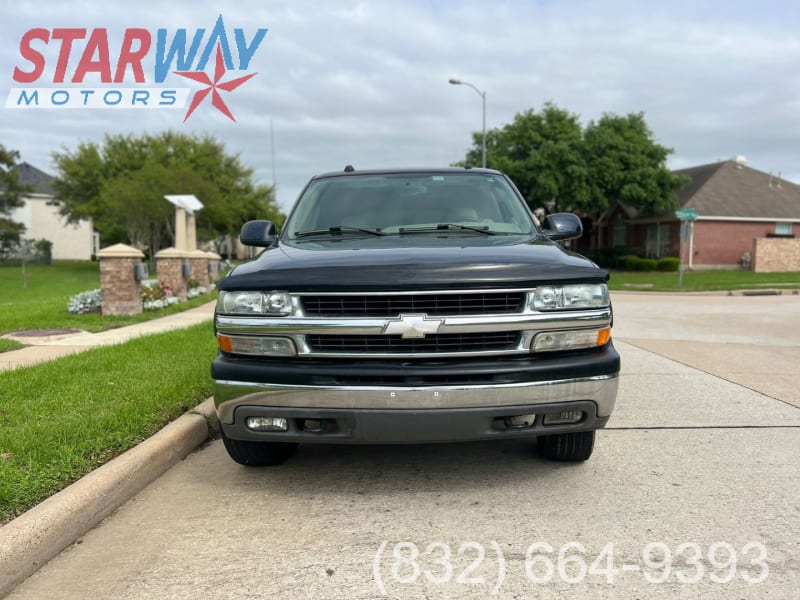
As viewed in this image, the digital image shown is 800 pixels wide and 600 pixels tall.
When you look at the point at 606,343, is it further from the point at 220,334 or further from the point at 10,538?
the point at 10,538

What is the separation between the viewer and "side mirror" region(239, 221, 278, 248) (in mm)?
4891

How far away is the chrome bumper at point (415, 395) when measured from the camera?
333 centimetres

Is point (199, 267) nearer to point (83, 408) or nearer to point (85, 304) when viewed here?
point (85, 304)

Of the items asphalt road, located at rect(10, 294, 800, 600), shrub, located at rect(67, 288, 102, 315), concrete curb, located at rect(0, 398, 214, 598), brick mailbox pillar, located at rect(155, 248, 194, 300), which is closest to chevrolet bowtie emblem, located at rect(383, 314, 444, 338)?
asphalt road, located at rect(10, 294, 800, 600)

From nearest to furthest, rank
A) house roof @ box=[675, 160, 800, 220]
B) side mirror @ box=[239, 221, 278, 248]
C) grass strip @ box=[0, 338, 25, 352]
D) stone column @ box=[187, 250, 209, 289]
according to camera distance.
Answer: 1. side mirror @ box=[239, 221, 278, 248]
2. grass strip @ box=[0, 338, 25, 352]
3. stone column @ box=[187, 250, 209, 289]
4. house roof @ box=[675, 160, 800, 220]

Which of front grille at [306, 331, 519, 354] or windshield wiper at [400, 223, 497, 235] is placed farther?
windshield wiper at [400, 223, 497, 235]

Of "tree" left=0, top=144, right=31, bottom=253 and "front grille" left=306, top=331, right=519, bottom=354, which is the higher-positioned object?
"tree" left=0, top=144, right=31, bottom=253

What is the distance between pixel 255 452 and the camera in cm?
406

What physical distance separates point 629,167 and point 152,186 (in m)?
23.3

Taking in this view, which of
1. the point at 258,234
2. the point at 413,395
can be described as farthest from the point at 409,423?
the point at 258,234

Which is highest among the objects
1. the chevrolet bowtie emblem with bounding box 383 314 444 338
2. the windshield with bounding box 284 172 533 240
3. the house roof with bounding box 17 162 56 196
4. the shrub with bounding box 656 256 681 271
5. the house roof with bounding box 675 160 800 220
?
the house roof with bounding box 17 162 56 196

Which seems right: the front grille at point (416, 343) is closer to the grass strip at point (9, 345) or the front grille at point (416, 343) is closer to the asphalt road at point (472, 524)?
the asphalt road at point (472, 524)

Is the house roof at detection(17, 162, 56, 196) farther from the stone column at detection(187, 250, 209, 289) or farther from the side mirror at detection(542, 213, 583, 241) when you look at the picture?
the side mirror at detection(542, 213, 583, 241)

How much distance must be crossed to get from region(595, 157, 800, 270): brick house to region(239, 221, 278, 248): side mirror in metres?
31.9
